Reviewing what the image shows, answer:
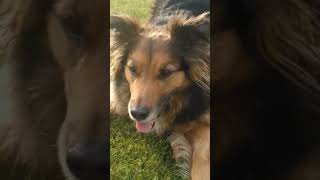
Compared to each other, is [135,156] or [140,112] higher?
[140,112]

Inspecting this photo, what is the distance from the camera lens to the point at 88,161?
7.03 feet

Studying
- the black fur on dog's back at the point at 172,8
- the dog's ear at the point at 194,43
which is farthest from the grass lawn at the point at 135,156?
the black fur on dog's back at the point at 172,8

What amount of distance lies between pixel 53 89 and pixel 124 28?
0.47 meters

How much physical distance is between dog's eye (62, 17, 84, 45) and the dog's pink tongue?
1.63 feet

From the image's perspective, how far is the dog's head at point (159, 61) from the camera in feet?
6.68

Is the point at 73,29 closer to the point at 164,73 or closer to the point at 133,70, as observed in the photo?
the point at 133,70

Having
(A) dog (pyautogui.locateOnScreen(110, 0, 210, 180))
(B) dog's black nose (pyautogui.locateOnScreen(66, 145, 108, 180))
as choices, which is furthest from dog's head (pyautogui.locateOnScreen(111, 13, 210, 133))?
(B) dog's black nose (pyautogui.locateOnScreen(66, 145, 108, 180))

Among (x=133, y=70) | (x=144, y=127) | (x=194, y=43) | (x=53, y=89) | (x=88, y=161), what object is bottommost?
(x=88, y=161)

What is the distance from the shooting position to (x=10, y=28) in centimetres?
205

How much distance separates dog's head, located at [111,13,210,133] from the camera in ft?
6.68

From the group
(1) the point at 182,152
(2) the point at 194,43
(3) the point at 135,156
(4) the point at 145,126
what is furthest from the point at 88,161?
(2) the point at 194,43

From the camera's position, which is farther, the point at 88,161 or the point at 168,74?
the point at 88,161

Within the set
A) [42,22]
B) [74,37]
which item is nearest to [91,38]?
[74,37]

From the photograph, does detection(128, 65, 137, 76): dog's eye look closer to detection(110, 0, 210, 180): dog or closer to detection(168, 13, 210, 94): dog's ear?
detection(110, 0, 210, 180): dog
